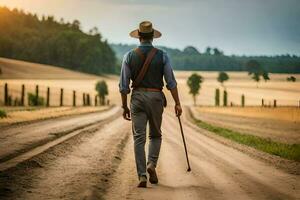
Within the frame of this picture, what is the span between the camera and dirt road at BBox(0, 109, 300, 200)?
319 inches

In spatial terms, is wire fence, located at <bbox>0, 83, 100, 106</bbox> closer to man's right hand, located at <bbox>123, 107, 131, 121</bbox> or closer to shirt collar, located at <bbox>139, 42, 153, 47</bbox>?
man's right hand, located at <bbox>123, 107, 131, 121</bbox>

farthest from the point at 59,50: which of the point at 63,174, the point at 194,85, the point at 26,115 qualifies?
the point at 63,174

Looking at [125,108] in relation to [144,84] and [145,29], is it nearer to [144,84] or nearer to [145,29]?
[144,84]

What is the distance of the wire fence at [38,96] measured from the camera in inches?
2283

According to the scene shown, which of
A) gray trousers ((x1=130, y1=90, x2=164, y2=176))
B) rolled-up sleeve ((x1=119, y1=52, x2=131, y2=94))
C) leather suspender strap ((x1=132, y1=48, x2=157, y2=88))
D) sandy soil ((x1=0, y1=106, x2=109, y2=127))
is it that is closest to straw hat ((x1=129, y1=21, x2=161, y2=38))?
leather suspender strap ((x1=132, y1=48, x2=157, y2=88))

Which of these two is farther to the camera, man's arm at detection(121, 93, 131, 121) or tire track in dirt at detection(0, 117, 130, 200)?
man's arm at detection(121, 93, 131, 121)

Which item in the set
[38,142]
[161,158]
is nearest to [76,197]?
[161,158]

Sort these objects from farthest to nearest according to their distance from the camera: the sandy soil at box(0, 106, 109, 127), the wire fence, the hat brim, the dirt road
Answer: the wire fence, the sandy soil at box(0, 106, 109, 127), the hat brim, the dirt road

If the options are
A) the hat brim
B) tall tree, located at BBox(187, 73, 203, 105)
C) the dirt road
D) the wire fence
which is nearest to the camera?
the dirt road

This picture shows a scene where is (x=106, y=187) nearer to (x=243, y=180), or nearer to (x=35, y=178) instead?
(x=35, y=178)

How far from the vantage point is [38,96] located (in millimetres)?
64125

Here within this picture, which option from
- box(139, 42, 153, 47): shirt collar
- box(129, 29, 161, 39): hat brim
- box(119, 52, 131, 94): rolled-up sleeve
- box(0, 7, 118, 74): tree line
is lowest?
box(119, 52, 131, 94): rolled-up sleeve

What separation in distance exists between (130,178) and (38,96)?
55.8 meters

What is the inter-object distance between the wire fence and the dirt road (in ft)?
143
